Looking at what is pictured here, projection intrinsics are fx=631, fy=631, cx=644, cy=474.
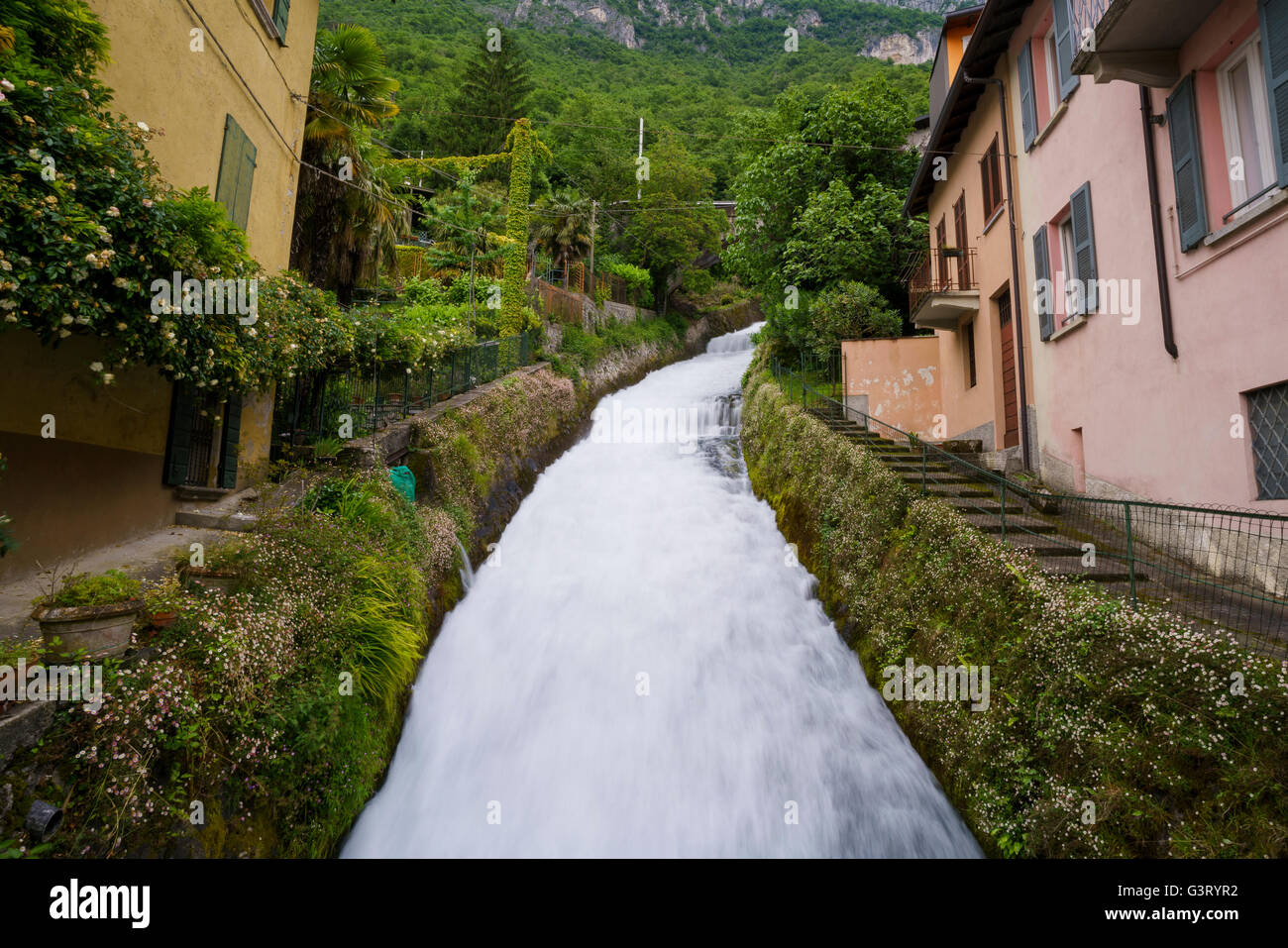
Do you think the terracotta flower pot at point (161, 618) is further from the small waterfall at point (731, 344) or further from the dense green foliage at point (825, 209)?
the small waterfall at point (731, 344)

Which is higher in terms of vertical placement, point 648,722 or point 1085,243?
point 1085,243

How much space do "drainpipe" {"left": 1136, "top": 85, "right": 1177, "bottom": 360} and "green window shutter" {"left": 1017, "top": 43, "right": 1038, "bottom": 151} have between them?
3.46 metres

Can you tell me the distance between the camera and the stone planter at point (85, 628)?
171 inches

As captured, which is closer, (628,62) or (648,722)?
(648,722)

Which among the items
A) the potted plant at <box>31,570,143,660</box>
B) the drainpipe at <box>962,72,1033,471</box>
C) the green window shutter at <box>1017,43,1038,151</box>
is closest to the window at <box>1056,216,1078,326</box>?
the drainpipe at <box>962,72,1033,471</box>

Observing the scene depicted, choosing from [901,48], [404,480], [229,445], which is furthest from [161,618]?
[901,48]

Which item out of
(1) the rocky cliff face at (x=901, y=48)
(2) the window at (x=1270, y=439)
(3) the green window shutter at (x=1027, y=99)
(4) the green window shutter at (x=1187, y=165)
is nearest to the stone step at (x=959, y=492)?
(2) the window at (x=1270, y=439)

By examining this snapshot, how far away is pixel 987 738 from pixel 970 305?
10.0 m

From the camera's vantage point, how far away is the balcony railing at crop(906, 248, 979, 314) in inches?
526

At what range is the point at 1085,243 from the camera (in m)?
8.63

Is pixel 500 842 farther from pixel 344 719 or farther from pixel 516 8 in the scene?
pixel 516 8

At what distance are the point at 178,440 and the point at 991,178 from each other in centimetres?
1446

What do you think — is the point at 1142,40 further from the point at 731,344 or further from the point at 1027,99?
the point at 731,344

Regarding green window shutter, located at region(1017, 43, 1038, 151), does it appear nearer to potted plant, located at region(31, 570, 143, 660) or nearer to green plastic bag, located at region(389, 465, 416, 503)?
green plastic bag, located at region(389, 465, 416, 503)
